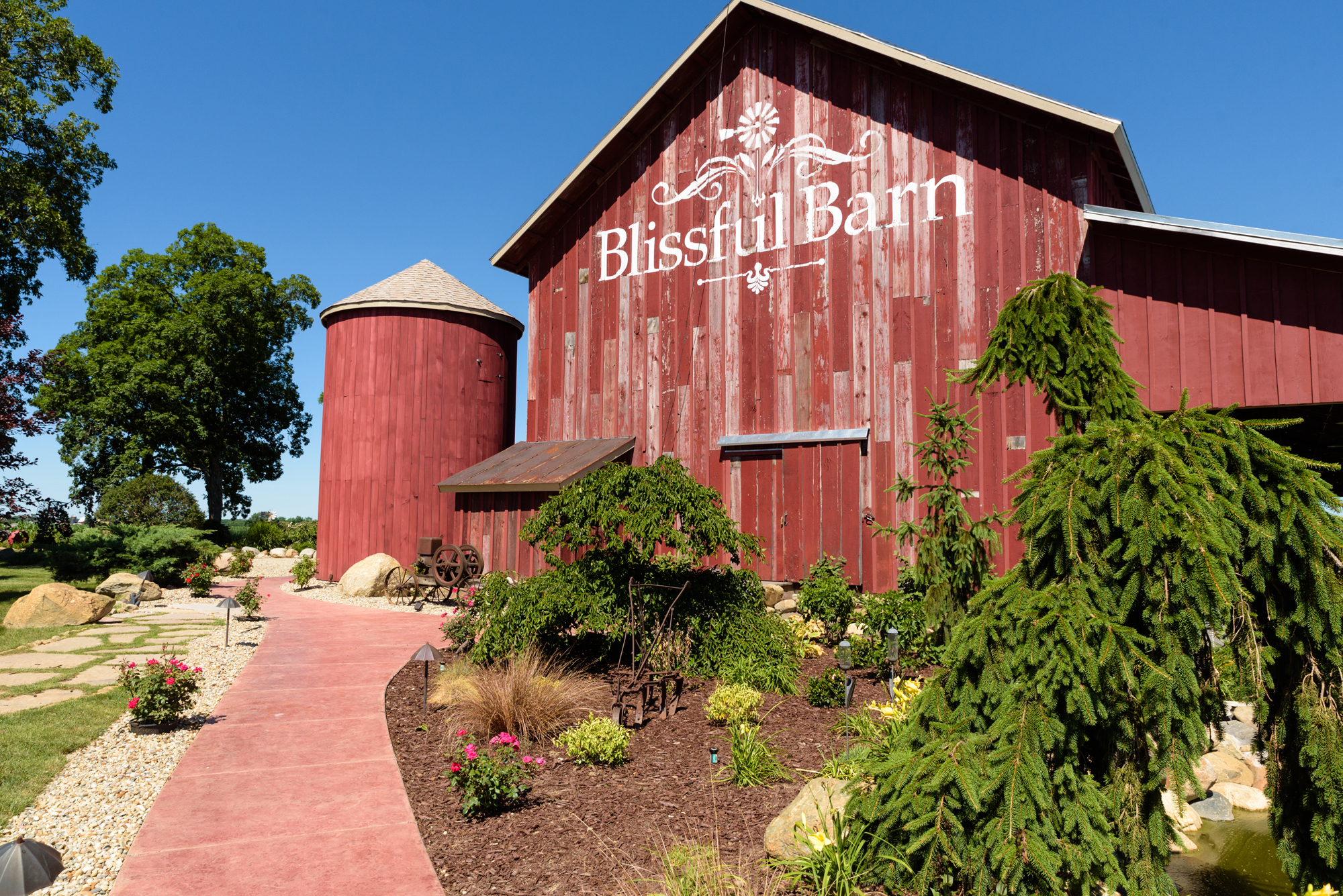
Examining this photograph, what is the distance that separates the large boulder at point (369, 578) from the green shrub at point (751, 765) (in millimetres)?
13030

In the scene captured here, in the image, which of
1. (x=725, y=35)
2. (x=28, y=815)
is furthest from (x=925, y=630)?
(x=725, y=35)

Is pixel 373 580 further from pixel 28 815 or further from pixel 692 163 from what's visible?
pixel 28 815

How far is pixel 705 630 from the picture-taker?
8180 mm

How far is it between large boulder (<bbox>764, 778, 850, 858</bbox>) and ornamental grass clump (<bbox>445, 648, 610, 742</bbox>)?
2.61 m

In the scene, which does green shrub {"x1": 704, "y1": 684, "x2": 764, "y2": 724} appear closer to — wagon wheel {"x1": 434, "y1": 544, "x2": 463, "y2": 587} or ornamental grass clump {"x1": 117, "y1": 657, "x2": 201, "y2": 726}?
ornamental grass clump {"x1": 117, "y1": 657, "x2": 201, "y2": 726}

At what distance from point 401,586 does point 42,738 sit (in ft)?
32.3

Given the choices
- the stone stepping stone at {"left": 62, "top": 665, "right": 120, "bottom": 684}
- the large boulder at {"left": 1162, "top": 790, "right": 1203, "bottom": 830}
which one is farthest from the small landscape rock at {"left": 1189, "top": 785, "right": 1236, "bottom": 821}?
the stone stepping stone at {"left": 62, "top": 665, "right": 120, "bottom": 684}

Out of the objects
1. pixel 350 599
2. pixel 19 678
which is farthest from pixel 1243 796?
pixel 350 599

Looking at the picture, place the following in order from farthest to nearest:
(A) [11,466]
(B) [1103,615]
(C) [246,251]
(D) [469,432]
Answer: (C) [246,251], (D) [469,432], (A) [11,466], (B) [1103,615]

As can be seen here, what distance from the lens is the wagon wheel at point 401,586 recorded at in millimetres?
16188

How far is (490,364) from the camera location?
64.7 feet

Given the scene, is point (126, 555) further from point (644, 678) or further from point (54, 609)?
point (644, 678)

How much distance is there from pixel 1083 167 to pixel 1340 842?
30.4 feet

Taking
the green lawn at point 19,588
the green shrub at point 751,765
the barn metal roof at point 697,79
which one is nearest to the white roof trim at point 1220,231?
the barn metal roof at point 697,79
